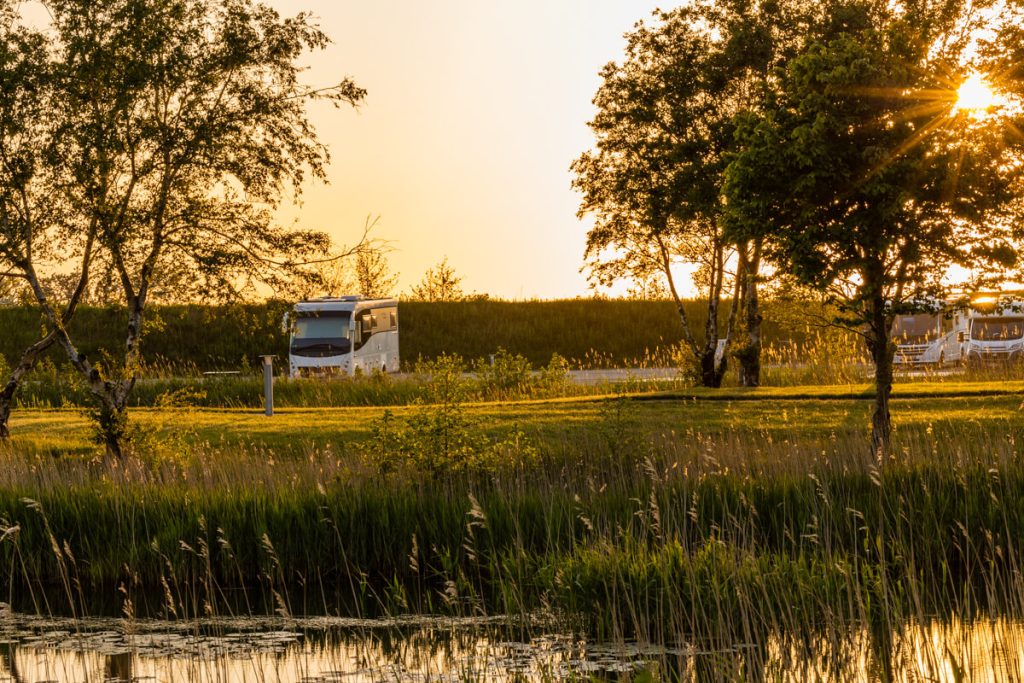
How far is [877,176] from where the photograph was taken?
16984 mm

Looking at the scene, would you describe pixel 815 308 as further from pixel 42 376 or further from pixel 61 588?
pixel 42 376

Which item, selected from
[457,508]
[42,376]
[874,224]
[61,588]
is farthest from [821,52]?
[42,376]

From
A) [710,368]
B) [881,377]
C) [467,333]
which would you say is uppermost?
[467,333]

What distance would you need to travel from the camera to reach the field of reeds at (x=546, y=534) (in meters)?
10.4

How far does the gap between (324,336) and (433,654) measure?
28.4m

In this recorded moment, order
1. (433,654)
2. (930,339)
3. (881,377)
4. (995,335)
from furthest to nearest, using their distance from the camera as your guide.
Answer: (930,339) → (995,335) → (881,377) → (433,654)

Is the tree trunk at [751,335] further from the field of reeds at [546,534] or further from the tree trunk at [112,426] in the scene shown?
the tree trunk at [112,426]

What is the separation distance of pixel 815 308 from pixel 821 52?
6148mm

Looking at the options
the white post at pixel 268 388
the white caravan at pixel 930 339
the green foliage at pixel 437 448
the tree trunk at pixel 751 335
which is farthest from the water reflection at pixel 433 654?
the white caravan at pixel 930 339

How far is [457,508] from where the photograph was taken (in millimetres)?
13195

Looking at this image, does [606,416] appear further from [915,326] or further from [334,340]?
[915,326]

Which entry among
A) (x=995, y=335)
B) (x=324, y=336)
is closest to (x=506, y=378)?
(x=324, y=336)

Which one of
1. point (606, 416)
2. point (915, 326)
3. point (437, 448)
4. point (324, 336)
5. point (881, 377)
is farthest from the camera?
point (915, 326)

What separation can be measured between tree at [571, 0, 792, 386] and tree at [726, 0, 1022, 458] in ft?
29.3
